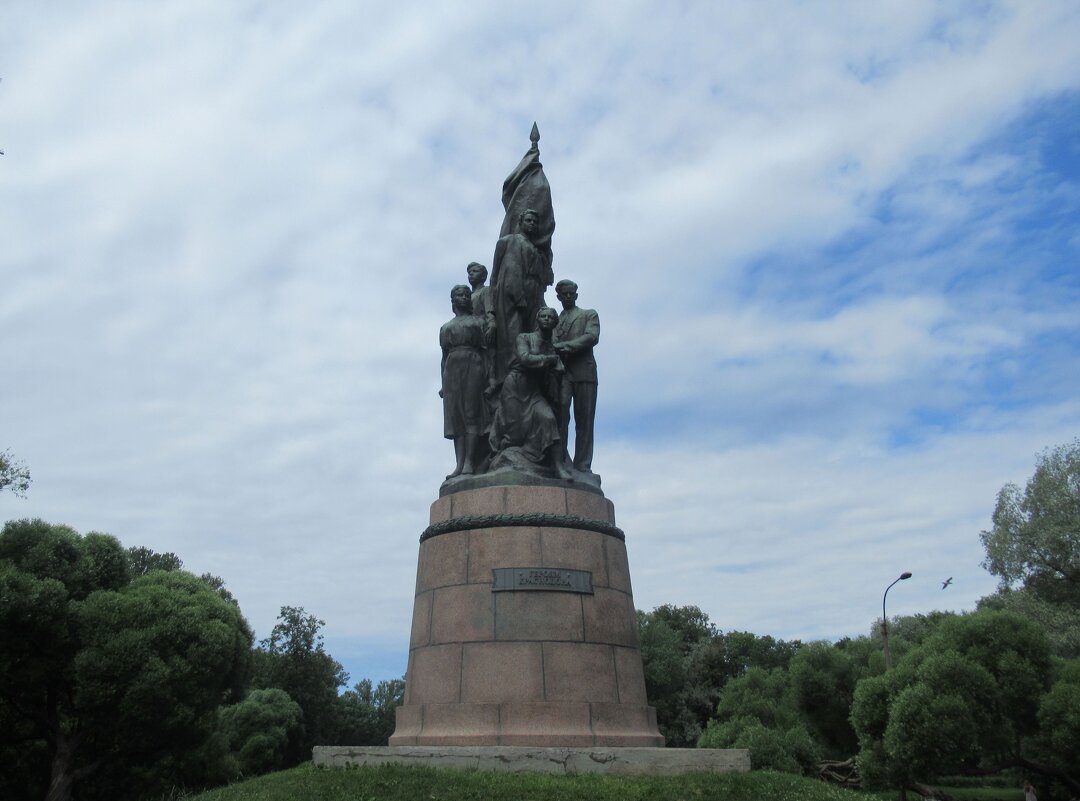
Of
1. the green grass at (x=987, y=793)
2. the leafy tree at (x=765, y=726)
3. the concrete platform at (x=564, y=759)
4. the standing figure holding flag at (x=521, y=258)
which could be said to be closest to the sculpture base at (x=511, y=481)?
the standing figure holding flag at (x=521, y=258)

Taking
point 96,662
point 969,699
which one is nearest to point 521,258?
point 96,662

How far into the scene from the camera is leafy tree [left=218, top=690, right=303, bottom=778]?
36.3 meters

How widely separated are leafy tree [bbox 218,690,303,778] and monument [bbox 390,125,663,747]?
26.9 meters

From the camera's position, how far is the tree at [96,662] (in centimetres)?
2040

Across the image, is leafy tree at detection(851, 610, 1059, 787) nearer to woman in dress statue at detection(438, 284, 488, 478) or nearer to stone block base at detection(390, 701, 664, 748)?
stone block base at detection(390, 701, 664, 748)

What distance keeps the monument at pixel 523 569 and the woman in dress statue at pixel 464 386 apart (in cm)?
2

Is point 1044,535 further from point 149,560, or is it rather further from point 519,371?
point 149,560

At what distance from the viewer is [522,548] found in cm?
1171

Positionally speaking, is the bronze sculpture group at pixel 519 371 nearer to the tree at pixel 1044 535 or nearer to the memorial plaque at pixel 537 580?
the memorial plaque at pixel 537 580

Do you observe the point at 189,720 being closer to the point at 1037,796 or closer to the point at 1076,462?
the point at 1037,796

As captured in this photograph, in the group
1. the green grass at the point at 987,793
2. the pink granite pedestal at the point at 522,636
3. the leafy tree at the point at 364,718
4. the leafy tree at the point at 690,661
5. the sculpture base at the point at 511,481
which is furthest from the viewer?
the leafy tree at the point at 364,718

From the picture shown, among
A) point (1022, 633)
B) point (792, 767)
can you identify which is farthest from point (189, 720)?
point (1022, 633)

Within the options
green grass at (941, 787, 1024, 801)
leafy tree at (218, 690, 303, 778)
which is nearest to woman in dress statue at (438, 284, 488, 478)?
green grass at (941, 787, 1024, 801)

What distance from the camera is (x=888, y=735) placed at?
2259 cm
